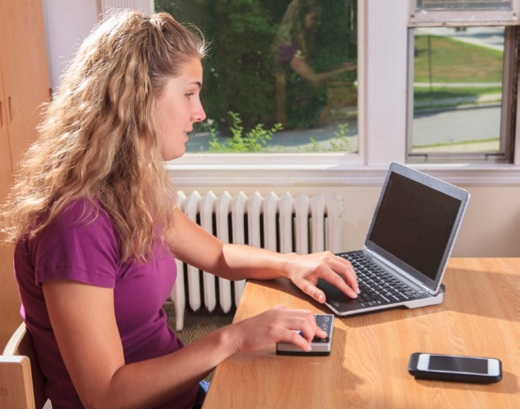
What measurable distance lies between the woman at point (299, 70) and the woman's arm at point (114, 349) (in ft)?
6.79

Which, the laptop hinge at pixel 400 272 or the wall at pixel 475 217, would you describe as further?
the wall at pixel 475 217

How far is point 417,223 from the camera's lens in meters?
1.52

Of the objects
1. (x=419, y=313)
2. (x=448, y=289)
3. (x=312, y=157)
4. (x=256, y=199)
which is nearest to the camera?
(x=419, y=313)

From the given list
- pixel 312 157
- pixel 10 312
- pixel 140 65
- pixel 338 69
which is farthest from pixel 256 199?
pixel 140 65

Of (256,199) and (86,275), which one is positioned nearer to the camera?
(86,275)

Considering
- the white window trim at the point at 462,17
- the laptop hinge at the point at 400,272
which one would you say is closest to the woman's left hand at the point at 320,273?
the laptop hinge at the point at 400,272

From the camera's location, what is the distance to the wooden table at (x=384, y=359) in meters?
1.04

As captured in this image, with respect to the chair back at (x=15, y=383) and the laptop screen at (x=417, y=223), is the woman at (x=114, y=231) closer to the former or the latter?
the chair back at (x=15, y=383)

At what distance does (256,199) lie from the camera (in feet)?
9.57

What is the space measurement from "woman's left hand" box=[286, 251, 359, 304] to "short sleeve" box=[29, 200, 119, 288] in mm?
472

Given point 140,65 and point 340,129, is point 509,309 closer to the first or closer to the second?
point 140,65

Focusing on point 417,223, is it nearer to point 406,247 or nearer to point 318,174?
point 406,247

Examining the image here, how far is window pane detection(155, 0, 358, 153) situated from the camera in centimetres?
301

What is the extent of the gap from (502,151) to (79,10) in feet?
6.70
